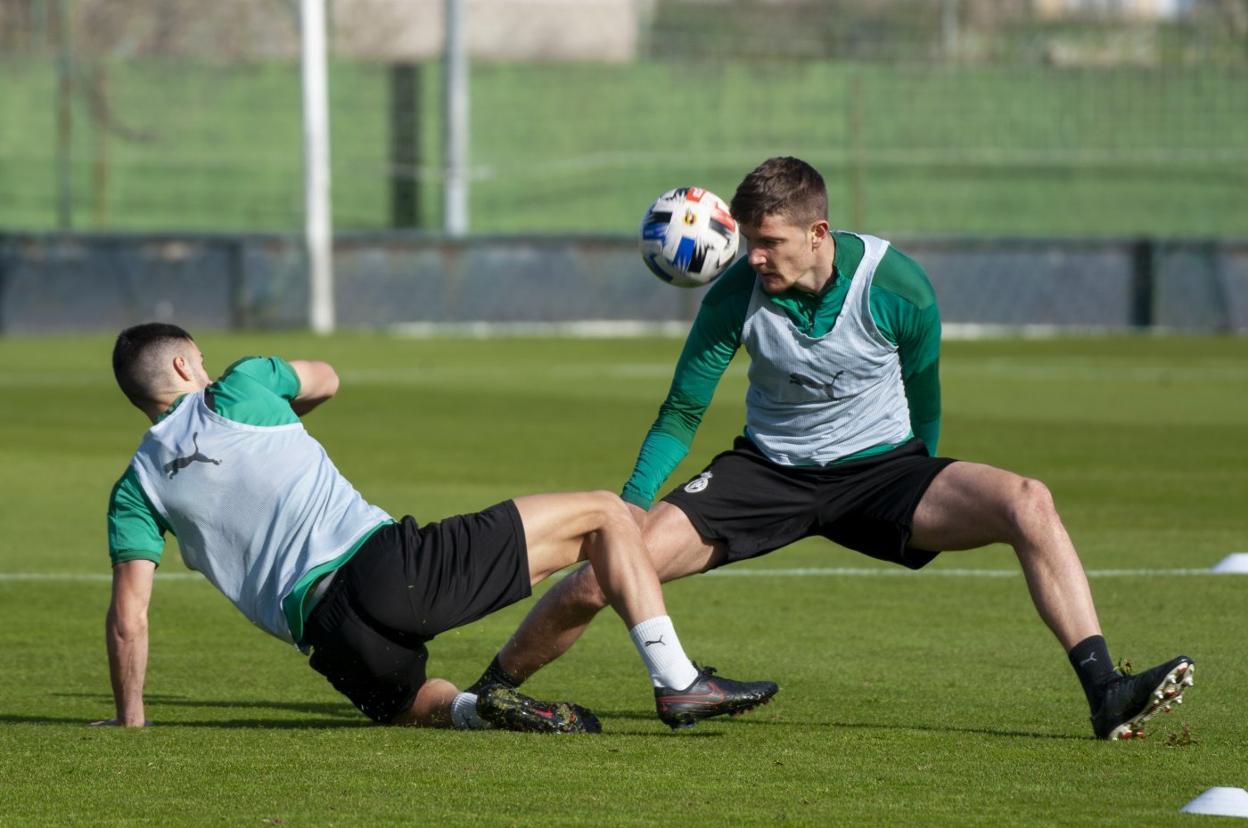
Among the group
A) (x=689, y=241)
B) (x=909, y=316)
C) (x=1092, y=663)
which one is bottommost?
(x=1092, y=663)

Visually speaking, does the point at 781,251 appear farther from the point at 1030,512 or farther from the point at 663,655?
the point at 663,655

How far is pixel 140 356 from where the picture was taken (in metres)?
6.37

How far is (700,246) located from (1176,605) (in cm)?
300

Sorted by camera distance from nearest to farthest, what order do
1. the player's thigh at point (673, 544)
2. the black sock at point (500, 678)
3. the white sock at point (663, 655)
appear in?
the white sock at point (663, 655)
the player's thigh at point (673, 544)
the black sock at point (500, 678)

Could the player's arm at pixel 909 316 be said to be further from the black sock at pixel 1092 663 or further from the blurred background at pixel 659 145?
the blurred background at pixel 659 145

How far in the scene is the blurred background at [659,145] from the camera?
30.3 meters

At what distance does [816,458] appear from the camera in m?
7.08

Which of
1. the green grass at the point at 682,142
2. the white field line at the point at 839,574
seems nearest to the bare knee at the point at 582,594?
the white field line at the point at 839,574

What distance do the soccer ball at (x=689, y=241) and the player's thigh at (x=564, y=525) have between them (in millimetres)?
1386

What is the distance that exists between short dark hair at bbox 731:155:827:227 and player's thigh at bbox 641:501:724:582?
0.98 meters

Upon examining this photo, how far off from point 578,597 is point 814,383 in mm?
1046

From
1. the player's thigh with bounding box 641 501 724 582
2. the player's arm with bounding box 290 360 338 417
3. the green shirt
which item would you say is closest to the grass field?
the player's thigh with bounding box 641 501 724 582

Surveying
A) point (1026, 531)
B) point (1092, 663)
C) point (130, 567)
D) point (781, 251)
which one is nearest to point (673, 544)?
point (781, 251)

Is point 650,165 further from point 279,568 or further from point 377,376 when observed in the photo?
point 279,568
